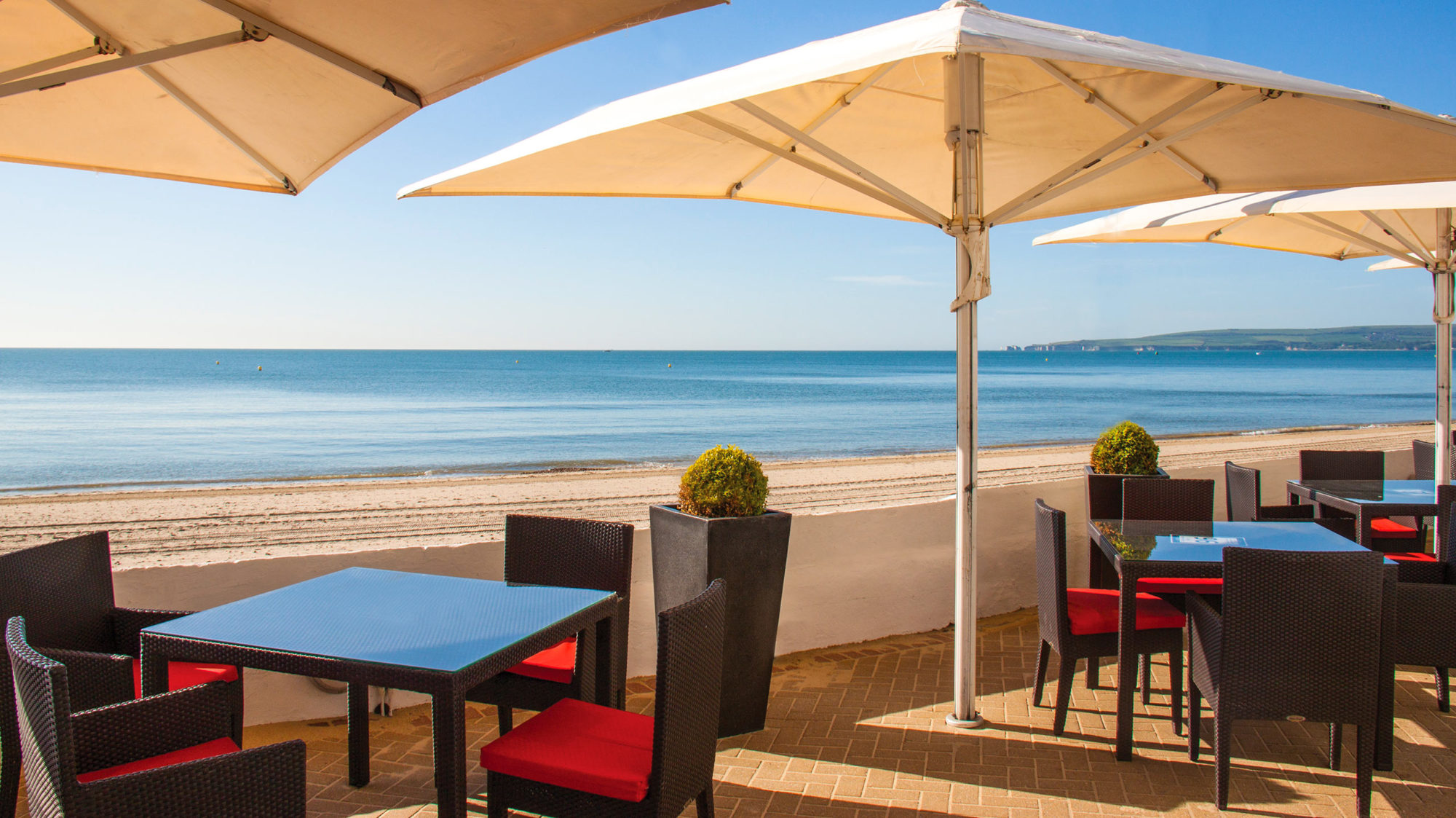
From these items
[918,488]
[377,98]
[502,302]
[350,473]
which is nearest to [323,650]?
[377,98]

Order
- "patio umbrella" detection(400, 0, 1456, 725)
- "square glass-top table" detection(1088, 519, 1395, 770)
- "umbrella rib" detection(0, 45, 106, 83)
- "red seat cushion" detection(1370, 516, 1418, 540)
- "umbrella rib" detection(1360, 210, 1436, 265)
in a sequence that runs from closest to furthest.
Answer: "umbrella rib" detection(0, 45, 106, 83), "patio umbrella" detection(400, 0, 1456, 725), "square glass-top table" detection(1088, 519, 1395, 770), "umbrella rib" detection(1360, 210, 1436, 265), "red seat cushion" detection(1370, 516, 1418, 540)

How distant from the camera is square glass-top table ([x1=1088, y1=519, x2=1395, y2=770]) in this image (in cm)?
323

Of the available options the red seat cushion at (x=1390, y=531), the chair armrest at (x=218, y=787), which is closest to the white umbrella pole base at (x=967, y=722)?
the chair armrest at (x=218, y=787)

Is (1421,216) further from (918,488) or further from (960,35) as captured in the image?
(918,488)

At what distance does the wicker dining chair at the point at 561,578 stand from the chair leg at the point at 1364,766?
2451 mm

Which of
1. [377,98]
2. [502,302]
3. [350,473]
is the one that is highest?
[502,302]

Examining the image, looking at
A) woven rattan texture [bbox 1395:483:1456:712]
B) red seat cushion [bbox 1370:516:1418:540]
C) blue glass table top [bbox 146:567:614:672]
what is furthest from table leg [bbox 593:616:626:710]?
red seat cushion [bbox 1370:516:1418:540]

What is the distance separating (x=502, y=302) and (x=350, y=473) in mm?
55242

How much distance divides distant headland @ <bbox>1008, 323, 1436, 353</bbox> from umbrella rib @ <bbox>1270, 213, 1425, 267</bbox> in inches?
4671

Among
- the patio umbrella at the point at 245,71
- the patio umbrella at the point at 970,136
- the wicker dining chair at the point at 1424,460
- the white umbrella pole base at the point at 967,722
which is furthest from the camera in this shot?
the wicker dining chair at the point at 1424,460

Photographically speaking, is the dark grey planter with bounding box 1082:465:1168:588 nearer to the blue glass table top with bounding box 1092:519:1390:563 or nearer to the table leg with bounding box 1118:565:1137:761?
the blue glass table top with bounding box 1092:519:1390:563

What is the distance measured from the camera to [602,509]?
11.3m

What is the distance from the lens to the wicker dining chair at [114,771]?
1602 mm

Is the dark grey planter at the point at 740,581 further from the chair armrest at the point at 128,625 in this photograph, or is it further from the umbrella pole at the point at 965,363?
the chair armrest at the point at 128,625
